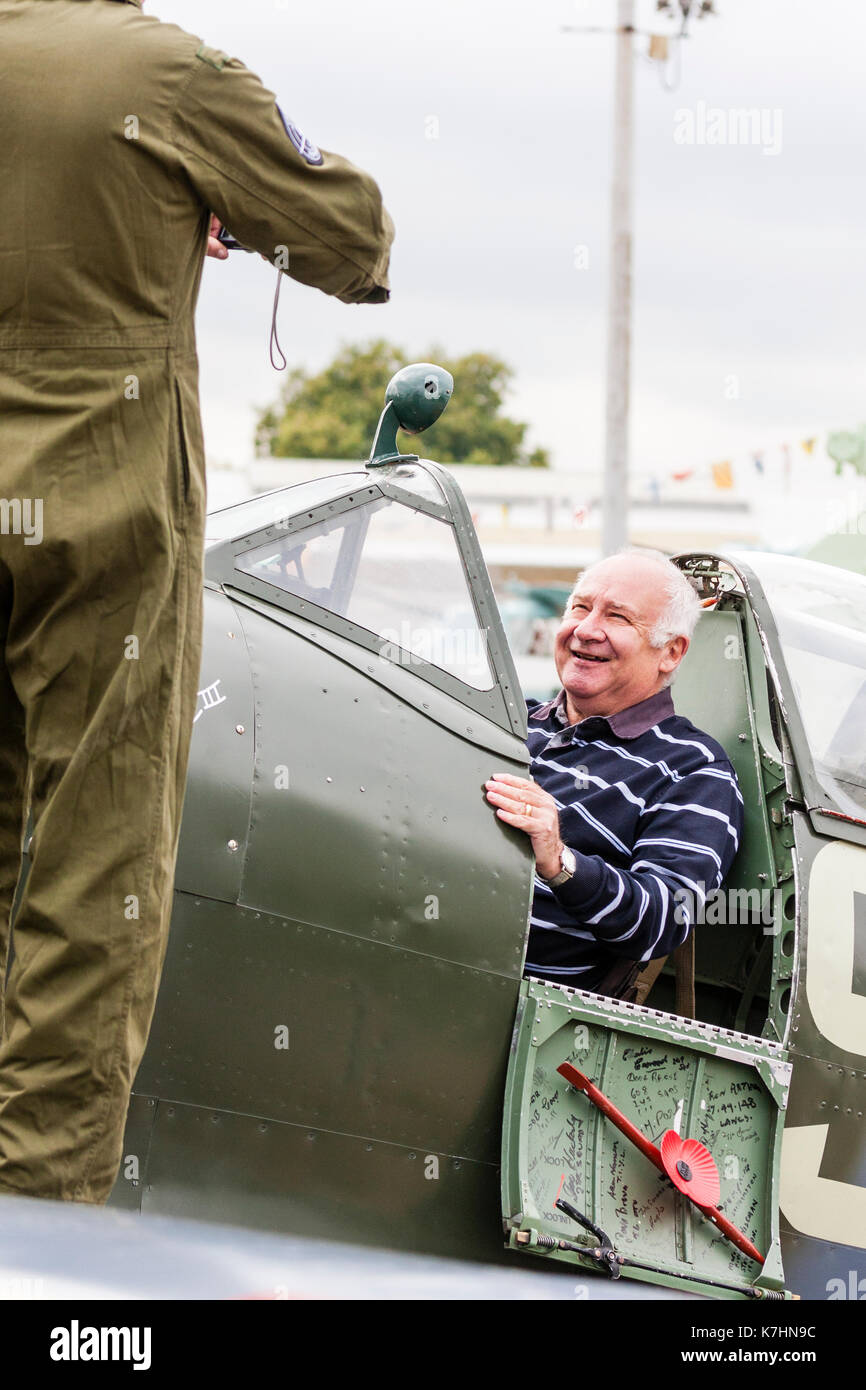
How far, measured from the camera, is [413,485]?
3.63m

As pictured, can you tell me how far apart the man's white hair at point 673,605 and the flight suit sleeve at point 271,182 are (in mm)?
2182

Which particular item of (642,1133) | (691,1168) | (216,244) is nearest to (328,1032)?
(642,1133)

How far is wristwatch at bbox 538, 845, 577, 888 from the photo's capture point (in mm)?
3371

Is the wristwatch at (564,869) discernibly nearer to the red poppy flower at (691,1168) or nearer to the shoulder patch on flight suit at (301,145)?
the red poppy flower at (691,1168)

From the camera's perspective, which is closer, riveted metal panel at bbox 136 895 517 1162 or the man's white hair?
Result: riveted metal panel at bbox 136 895 517 1162

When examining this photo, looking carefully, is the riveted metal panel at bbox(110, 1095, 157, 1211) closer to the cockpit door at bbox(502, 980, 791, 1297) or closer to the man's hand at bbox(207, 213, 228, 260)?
the cockpit door at bbox(502, 980, 791, 1297)

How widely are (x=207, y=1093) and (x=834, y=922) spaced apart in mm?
1752

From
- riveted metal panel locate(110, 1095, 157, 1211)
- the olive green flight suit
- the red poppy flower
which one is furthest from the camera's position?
the red poppy flower

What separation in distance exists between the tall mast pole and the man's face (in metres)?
9.70

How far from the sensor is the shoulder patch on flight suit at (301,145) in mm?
2037

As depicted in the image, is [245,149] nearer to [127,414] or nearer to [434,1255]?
[127,414]

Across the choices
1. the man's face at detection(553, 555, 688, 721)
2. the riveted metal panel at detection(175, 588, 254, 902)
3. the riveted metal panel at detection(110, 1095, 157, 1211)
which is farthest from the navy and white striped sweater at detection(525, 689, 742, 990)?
the riveted metal panel at detection(110, 1095, 157, 1211)

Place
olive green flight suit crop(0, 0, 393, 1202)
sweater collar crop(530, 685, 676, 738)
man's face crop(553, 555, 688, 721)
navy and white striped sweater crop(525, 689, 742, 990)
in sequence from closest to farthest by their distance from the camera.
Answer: olive green flight suit crop(0, 0, 393, 1202) → navy and white striped sweater crop(525, 689, 742, 990) → sweater collar crop(530, 685, 676, 738) → man's face crop(553, 555, 688, 721)

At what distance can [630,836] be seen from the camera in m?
3.78
